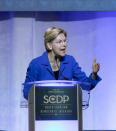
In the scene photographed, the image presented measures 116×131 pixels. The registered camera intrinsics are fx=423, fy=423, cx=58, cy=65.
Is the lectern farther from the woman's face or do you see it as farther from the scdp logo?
the woman's face

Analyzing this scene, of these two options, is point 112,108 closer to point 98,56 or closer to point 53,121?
point 98,56

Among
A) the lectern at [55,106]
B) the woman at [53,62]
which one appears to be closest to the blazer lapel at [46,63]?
the woman at [53,62]

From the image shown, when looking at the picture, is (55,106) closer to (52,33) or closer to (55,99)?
(55,99)

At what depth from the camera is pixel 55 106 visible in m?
2.75

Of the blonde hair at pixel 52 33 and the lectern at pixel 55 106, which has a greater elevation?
the blonde hair at pixel 52 33

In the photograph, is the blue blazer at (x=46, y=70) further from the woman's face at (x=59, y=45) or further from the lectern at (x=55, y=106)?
the lectern at (x=55, y=106)

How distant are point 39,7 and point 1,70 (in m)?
0.97

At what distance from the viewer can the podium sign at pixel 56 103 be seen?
8.97 ft

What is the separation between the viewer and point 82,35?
18.4 ft

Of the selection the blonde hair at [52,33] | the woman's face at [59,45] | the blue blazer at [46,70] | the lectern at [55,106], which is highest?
the blonde hair at [52,33]

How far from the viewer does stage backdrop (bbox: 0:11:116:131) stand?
5512 mm

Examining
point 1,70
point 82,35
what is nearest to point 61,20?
point 82,35

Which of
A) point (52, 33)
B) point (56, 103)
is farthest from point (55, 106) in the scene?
point (52, 33)

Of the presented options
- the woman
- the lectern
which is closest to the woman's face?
the woman
